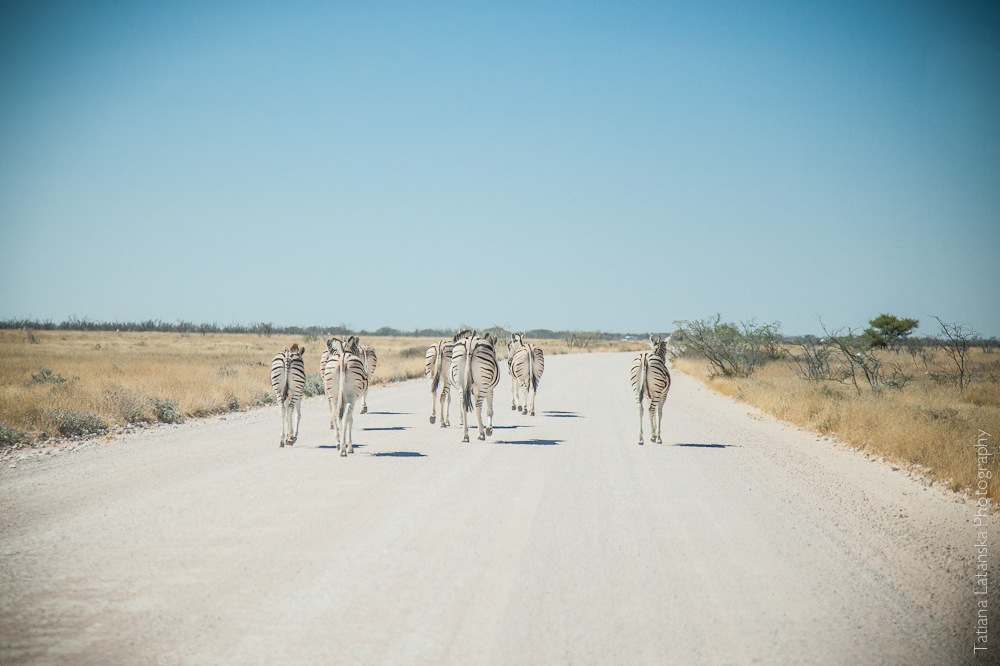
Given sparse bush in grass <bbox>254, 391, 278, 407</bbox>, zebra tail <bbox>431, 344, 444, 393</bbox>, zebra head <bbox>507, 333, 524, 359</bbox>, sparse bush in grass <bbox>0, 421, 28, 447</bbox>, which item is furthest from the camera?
sparse bush in grass <bbox>254, 391, 278, 407</bbox>

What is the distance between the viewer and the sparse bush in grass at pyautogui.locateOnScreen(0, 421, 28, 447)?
12.9 m

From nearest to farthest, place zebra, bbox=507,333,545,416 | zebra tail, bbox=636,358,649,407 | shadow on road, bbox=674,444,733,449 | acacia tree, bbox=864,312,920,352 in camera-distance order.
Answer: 1. shadow on road, bbox=674,444,733,449
2. zebra tail, bbox=636,358,649,407
3. zebra, bbox=507,333,545,416
4. acacia tree, bbox=864,312,920,352

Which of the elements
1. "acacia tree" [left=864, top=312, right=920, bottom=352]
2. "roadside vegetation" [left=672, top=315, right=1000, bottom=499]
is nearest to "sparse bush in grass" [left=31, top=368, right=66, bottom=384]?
"roadside vegetation" [left=672, top=315, right=1000, bottom=499]

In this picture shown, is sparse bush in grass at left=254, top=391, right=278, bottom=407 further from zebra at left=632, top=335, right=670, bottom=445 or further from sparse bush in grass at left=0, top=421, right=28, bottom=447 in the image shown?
zebra at left=632, top=335, right=670, bottom=445

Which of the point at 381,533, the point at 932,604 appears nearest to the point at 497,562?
the point at 381,533

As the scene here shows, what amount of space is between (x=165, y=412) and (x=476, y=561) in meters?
13.6

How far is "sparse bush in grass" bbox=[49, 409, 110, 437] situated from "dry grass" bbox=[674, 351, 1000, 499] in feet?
53.0

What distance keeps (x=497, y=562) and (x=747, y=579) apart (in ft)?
7.24

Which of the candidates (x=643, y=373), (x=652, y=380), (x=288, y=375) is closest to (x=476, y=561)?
(x=288, y=375)

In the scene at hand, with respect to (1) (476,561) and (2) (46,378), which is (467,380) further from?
(2) (46,378)

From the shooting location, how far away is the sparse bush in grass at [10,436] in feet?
42.4

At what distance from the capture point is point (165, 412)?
17.2 metres


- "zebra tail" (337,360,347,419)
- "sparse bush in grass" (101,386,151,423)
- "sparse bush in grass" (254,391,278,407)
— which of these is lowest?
"sparse bush in grass" (254,391,278,407)

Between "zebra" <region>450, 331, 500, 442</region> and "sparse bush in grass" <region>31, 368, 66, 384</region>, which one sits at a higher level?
"zebra" <region>450, 331, 500, 442</region>
